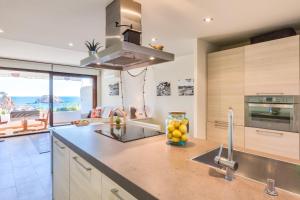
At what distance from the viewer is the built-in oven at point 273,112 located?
2.12 m

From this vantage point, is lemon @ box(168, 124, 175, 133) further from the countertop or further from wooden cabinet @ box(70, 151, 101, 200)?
wooden cabinet @ box(70, 151, 101, 200)

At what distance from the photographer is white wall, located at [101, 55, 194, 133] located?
4066 mm

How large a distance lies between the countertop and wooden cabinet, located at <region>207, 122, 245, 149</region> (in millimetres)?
1405

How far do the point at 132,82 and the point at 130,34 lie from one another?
Result: 4.03m

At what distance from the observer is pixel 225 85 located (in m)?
2.76

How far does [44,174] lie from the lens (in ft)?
9.43

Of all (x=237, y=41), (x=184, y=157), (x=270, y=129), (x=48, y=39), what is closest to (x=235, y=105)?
(x=270, y=129)

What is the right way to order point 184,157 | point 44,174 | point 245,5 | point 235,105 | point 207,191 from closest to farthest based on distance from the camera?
point 207,191, point 184,157, point 245,5, point 235,105, point 44,174

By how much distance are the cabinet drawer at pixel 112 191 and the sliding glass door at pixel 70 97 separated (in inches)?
242

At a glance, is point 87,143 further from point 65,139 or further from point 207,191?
point 207,191

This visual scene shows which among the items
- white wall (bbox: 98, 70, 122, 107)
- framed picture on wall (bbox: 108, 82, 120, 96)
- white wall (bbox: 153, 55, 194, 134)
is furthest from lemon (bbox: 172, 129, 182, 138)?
framed picture on wall (bbox: 108, 82, 120, 96)

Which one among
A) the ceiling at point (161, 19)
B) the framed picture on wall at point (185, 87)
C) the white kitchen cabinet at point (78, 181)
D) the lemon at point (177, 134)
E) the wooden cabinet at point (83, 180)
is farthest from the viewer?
the framed picture on wall at point (185, 87)

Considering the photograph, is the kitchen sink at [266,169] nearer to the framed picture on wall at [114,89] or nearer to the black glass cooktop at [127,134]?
the black glass cooktop at [127,134]

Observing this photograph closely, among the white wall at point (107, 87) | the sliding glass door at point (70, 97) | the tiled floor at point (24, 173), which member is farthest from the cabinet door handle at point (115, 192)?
the sliding glass door at point (70, 97)
